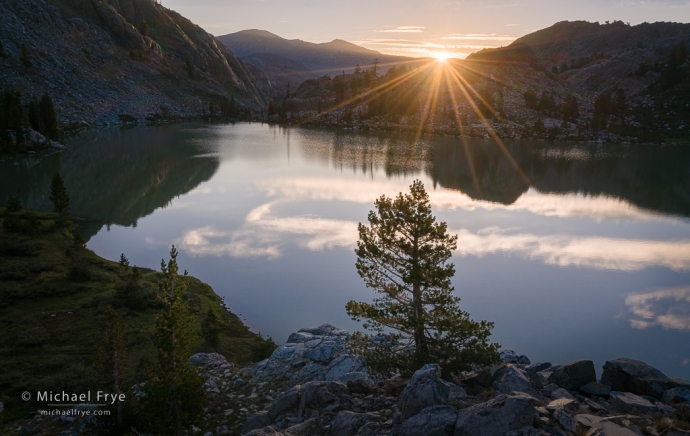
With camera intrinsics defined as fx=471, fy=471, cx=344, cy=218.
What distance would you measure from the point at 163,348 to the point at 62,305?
53.0 ft

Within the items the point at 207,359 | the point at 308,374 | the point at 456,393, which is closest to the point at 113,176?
the point at 207,359

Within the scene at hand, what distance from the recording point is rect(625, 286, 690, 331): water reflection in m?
28.3

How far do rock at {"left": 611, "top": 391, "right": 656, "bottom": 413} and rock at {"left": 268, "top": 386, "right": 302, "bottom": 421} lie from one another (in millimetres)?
10165

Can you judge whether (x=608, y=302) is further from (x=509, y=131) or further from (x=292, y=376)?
(x=509, y=131)

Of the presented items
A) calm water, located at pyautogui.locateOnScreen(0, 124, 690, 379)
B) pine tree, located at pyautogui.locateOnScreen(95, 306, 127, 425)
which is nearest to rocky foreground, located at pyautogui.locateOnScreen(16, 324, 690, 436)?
pine tree, located at pyautogui.locateOnScreen(95, 306, 127, 425)

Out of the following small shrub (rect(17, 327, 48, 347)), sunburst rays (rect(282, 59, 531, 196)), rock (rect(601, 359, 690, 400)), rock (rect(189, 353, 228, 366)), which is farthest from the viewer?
sunburst rays (rect(282, 59, 531, 196))

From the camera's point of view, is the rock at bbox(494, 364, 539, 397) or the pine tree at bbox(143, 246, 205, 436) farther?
the rock at bbox(494, 364, 539, 397)

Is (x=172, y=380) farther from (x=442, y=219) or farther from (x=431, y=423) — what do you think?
(x=442, y=219)

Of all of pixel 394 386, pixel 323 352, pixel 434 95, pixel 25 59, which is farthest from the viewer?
pixel 434 95

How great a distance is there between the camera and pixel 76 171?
72250 millimetres

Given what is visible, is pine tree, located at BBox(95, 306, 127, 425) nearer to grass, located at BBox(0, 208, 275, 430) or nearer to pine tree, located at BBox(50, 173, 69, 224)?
grass, located at BBox(0, 208, 275, 430)

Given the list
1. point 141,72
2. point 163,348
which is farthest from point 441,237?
point 141,72

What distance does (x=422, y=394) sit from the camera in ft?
42.8

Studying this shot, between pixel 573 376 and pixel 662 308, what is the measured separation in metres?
18.2
